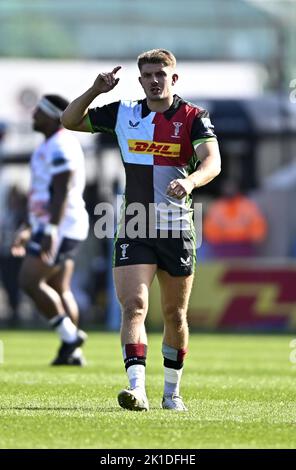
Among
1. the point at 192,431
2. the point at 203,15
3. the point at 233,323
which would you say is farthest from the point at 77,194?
the point at 203,15

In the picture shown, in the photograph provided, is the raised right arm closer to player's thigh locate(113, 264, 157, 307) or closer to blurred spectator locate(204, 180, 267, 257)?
player's thigh locate(113, 264, 157, 307)

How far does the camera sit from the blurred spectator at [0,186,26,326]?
2306cm

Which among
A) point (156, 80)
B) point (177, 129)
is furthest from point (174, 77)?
point (177, 129)

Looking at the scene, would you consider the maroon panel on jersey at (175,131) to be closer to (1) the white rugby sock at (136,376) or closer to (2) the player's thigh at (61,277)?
(1) the white rugby sock at (136,376)

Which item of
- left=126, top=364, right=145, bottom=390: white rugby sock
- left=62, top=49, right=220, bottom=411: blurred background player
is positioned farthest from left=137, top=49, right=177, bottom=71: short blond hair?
left=126, top=364, right=145, bottom=390: white rugby sock

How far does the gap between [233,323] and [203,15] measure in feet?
51.8

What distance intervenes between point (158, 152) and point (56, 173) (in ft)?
14.0

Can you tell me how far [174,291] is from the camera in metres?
8.73

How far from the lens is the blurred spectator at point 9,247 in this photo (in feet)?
75.7

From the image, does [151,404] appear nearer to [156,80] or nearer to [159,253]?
[159,253]

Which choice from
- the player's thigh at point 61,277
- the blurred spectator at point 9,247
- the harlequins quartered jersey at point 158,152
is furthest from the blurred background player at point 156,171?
the blurred spectator at point 9,247

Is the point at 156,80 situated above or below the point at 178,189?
above

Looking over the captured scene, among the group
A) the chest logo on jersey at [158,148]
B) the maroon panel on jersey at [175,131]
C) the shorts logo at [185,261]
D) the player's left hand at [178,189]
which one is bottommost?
the shorts logo at [185,261]

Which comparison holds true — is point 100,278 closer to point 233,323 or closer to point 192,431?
point 233,323
